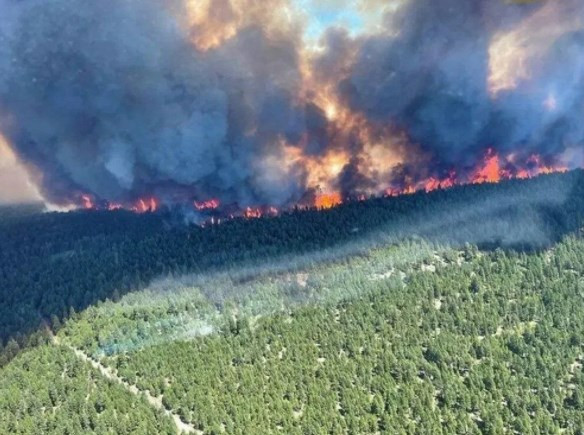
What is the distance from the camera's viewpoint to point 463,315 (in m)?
110

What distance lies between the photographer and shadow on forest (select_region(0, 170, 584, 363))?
12838cm

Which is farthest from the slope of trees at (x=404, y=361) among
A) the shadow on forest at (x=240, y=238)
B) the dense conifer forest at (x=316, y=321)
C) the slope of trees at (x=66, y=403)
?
the shadow on forest at (x=240, y=238)

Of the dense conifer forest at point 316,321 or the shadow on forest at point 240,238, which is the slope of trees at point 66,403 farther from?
the shadow on forest at point 240,238

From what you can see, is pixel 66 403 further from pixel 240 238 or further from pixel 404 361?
pixel 240 238

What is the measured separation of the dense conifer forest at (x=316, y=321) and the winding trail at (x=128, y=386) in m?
0.28

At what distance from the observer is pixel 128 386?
336ft

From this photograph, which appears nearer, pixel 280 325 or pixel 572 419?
pixel 572 419

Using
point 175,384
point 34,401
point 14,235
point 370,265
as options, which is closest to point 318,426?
point 175,384

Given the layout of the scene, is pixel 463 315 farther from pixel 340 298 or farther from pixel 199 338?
pixel 199 338

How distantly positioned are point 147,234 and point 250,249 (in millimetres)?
22891

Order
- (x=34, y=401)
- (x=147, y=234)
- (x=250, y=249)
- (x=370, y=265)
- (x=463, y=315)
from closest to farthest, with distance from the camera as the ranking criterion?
(x=34, y=401)
(x=463, y=315)
(x=370, y=265)
(x=250, y=249)
(x=147, y=234)

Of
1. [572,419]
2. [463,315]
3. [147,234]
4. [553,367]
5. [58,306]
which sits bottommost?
[572,419]

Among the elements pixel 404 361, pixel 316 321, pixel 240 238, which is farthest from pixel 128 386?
pixel 240 238

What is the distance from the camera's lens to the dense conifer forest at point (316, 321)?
9481 cm
